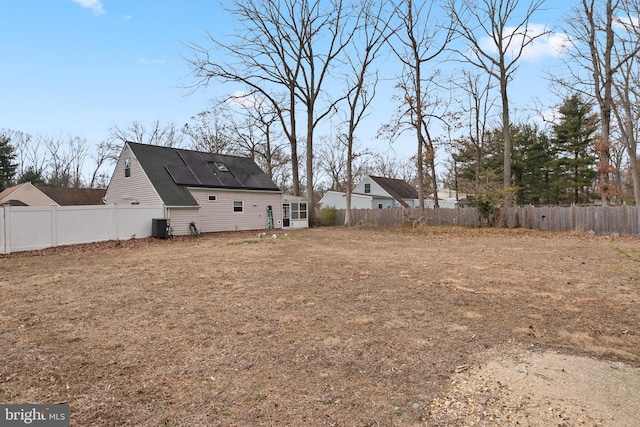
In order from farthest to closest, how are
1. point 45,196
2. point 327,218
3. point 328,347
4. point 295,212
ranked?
1. point 45,196
2. point 327,218
3. point 295,212
4. point 328,347

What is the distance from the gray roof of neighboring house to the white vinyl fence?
153 cm

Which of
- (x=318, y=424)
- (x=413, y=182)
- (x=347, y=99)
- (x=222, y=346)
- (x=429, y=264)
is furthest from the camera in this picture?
(x=413, y=182)

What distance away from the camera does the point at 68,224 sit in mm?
12352

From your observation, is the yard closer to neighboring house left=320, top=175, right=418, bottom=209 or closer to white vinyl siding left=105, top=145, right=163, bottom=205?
white vinyl siding left=105, top=145, right=163, bottom=205

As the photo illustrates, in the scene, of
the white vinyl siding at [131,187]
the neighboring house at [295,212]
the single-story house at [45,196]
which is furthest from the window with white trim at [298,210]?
the single-story house at [45,196]

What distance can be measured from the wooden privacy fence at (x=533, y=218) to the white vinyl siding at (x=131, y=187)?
1289cm

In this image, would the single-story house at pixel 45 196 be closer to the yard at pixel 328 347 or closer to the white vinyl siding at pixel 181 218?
the white vinyl siding at pixel 181 218

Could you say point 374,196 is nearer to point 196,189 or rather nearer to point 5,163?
point 196,189

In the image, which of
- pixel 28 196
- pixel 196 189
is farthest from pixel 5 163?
pixel 196 189

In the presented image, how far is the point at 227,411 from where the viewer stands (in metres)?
2.27

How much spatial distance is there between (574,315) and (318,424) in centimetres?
378

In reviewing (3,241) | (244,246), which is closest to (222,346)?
(244,246)

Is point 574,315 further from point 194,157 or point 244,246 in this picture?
point 194,157

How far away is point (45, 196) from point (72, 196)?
1925mm
